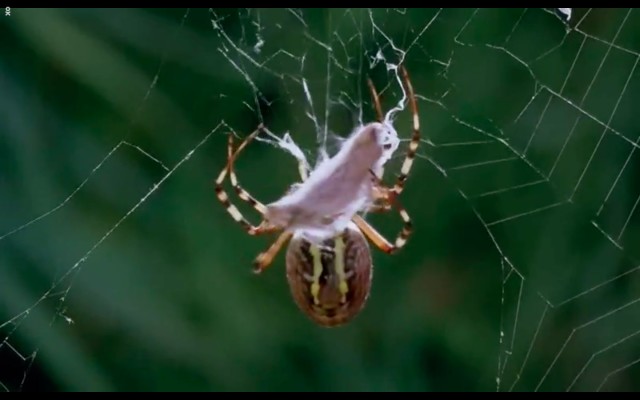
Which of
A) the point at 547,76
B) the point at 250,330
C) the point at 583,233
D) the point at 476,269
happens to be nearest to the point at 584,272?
the point at 583,233

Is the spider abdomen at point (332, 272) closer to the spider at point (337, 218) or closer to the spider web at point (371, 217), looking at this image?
the spider at point (337, 218)

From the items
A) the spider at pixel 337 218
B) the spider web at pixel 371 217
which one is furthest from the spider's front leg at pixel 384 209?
the spider web at pixel 371 217

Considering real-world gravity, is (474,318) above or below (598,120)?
below

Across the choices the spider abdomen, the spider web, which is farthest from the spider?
the spider web

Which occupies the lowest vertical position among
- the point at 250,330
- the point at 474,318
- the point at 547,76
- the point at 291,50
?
the point at 474,318

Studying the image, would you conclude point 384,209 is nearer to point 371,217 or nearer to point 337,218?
point 337,218

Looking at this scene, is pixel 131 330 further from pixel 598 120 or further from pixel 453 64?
pixel 598 120

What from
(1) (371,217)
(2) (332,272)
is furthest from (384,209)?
(1) (371,217)
